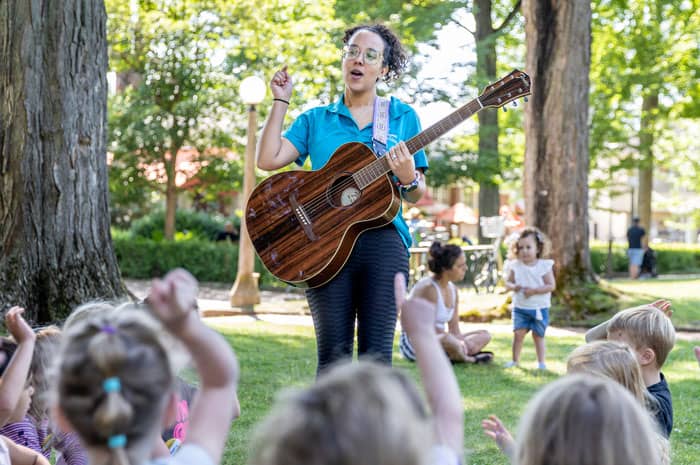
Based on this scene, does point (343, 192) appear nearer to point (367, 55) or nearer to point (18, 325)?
point (367, 55)

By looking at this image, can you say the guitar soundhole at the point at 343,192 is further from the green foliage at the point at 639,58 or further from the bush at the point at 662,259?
the bush at the point at 662,259

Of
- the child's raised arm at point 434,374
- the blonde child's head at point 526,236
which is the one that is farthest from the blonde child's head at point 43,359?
the blonde child's head at point 526,236

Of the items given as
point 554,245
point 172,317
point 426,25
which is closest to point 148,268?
point 426,25

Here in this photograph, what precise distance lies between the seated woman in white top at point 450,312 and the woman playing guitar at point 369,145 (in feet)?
12.6

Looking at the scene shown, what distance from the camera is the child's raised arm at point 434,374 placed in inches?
79.0

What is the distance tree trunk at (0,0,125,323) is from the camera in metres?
6.93

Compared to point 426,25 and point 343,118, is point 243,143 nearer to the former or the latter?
point 426,25

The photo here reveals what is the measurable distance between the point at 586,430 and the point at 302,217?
2281 mm

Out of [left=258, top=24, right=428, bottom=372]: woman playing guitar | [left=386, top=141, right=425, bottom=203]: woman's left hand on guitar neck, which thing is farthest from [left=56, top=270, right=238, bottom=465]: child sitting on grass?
[left=386, top=141, right=425, bottom=203]: woman's left hand on guitar neck

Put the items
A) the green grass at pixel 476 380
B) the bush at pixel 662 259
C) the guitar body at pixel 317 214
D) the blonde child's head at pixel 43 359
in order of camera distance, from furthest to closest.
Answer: the bush at pixel 662 259
the green grass at pixel 476 380
the guitar body at pixel 317 214
the blonde child's head at pixel 43 359

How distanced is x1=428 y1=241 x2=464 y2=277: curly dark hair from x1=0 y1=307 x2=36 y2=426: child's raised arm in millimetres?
5380

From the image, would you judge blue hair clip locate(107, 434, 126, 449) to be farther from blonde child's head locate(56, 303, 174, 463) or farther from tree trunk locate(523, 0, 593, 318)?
tree trunk locate(523, 0, 593, 318)

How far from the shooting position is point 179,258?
2234 cm

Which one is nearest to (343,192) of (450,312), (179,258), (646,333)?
(646,333)
